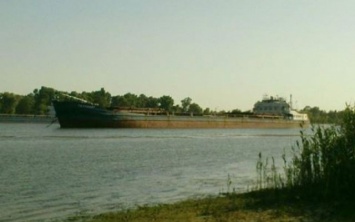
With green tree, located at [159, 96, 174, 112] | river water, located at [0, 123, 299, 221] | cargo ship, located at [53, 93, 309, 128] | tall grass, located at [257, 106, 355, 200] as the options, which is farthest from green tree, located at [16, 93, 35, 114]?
tall grass, located at [257, 106, 355, 200]

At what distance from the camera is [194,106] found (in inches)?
7431

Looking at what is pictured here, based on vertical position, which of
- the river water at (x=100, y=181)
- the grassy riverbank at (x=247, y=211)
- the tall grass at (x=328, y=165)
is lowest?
the river water at (x=100, y=181)

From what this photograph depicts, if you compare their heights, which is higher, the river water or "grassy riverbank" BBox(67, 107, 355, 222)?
"grassy riverbank" BBox(67, 107, 355, 222)

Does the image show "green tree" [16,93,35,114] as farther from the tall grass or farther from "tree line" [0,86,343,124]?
the tall grass

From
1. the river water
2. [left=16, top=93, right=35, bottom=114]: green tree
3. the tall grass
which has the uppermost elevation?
[left=16, top=93, right=35, bottom=114]: green tree

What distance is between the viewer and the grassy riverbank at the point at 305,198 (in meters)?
11.9

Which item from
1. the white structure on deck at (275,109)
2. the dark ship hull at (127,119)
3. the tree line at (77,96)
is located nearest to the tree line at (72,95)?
the tree line at (77,96)

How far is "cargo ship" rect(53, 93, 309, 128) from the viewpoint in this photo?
7812cm

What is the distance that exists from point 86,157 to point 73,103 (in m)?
44.8

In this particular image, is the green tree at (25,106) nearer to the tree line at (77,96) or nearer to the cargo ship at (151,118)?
the tree line at (77,96)

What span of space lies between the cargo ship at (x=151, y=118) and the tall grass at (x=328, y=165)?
65625 millimetres

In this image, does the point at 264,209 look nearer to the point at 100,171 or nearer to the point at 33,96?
the point at 100,171

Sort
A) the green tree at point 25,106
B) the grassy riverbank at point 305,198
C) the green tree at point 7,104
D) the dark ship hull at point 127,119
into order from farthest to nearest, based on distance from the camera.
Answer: the green tree at point 25,106 < the green tree at point 7,104 < the dark ship hull at point 127,119 < the grassy riverbank at point 305,198

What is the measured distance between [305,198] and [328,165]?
116 cm
